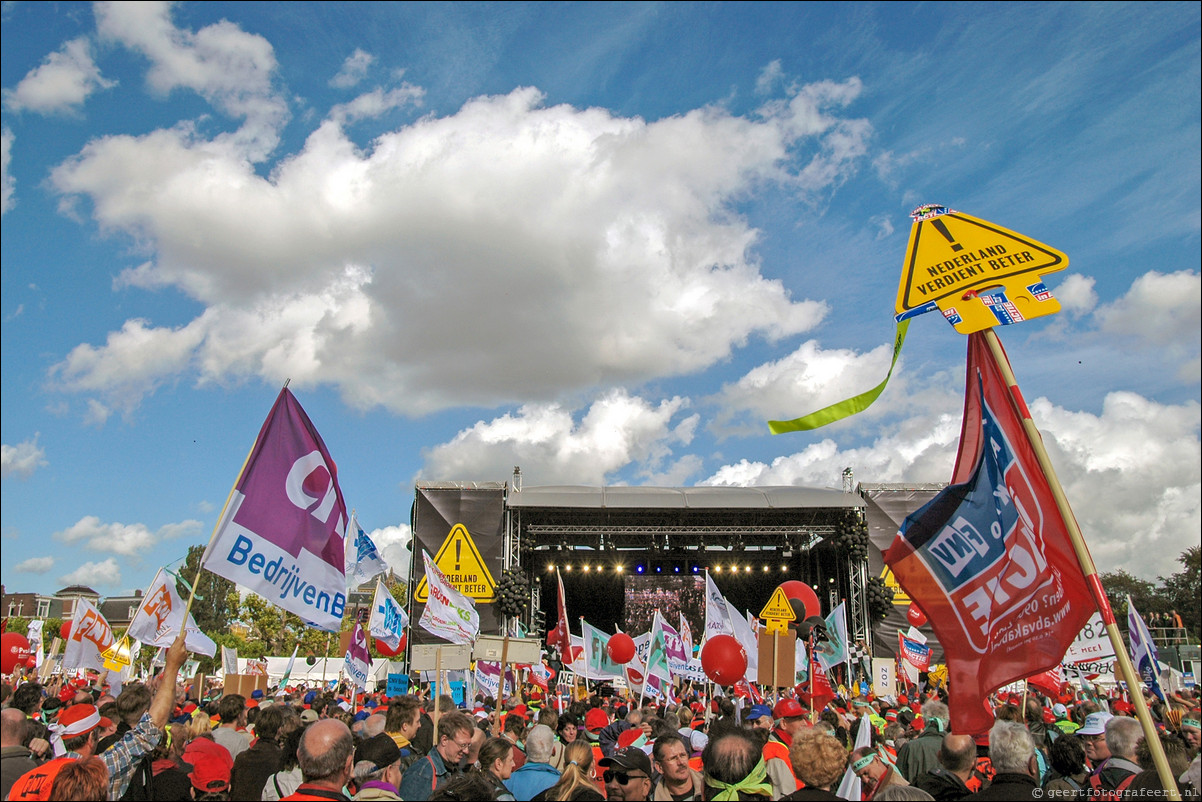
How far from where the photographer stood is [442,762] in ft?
17.2

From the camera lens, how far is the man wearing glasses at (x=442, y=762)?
4762mm

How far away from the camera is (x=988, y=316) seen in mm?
4102

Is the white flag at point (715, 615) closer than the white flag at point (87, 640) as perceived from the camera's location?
Yes

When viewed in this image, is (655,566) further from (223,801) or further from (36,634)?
(223,801)

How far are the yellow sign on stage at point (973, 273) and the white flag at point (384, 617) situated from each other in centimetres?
980

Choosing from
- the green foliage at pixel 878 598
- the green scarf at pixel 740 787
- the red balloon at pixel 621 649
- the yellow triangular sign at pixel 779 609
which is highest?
the green foliage at pixel 878 598

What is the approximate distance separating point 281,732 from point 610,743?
2.95 meters

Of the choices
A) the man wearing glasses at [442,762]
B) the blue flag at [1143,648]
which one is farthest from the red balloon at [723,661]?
the blue flag at [1143,648]

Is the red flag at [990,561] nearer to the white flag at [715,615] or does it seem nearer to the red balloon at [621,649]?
the white flag at [715,615]

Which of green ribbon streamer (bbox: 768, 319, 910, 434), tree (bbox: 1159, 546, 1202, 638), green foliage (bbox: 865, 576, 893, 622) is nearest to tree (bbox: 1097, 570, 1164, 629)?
tree (bbox: 1159, 546, 1202, 638)

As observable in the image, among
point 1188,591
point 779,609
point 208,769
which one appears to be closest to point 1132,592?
point 1188,591

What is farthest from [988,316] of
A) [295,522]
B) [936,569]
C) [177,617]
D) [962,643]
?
[177,617]

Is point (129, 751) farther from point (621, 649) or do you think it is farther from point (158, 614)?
point (621, 649)

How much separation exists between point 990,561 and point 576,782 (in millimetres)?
2434
